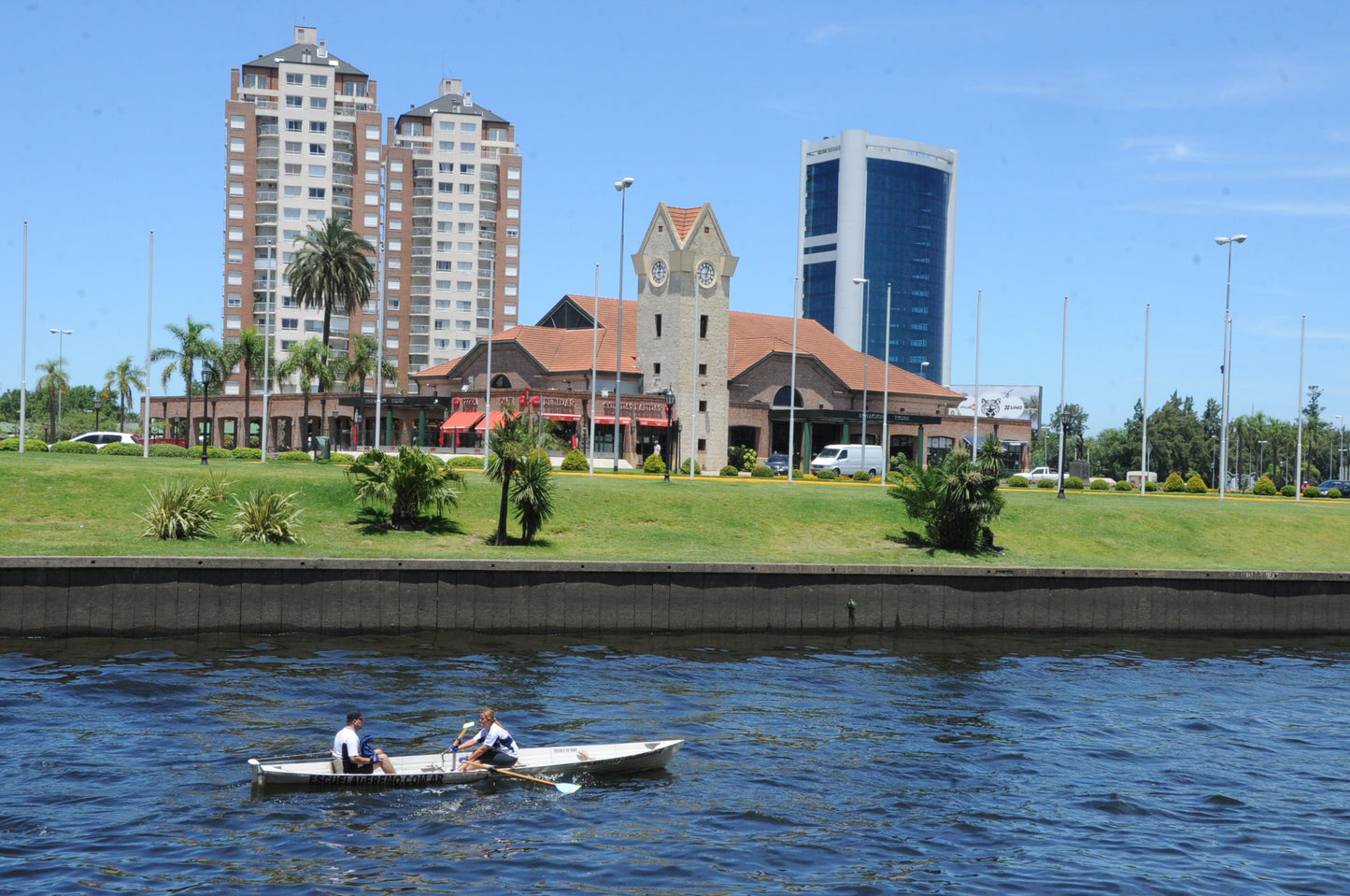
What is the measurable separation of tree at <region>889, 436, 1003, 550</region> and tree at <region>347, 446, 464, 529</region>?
16.0 meters

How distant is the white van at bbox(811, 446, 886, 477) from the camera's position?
7731 centimetres

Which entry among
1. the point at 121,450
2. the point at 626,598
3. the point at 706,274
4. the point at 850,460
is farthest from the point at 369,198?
the point at 626,598

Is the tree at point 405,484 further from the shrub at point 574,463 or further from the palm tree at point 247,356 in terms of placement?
the palm tree at point 247,356

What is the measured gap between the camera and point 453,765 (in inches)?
770

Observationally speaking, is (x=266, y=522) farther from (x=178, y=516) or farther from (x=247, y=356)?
(x=247, y=356)

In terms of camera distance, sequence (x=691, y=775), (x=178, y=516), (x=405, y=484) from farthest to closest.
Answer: (x=405, y=484) → (x=178, y=516) → (x=691, y=775)

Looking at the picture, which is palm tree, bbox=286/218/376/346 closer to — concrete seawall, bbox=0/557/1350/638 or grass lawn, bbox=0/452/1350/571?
grass lawn, bbox=0/452/1350/571

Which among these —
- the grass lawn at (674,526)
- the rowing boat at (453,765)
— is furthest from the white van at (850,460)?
the rowing boat at (453,765)

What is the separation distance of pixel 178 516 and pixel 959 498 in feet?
79.6

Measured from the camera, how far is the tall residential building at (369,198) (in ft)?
447

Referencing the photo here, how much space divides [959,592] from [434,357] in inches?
4637

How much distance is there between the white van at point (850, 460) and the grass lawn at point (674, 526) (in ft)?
81.0

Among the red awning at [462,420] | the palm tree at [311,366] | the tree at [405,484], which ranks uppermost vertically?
the palm tree at [311,366]

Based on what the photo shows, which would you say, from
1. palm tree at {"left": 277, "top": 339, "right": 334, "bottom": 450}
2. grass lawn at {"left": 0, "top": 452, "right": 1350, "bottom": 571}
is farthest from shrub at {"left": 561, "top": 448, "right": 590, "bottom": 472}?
palm tree at {"left": 277, "top": 339, "right": 334, "bottom": 450}
